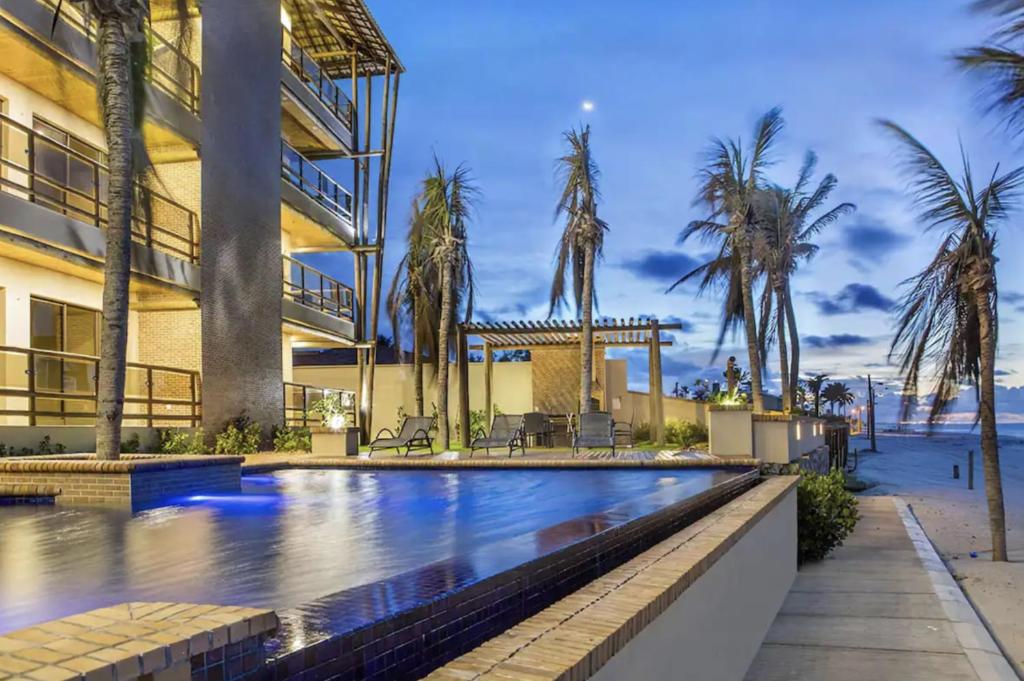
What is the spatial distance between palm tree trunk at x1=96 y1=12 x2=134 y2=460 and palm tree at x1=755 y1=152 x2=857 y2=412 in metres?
13.2

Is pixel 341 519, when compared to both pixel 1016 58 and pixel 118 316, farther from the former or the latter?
pixel 1016 58

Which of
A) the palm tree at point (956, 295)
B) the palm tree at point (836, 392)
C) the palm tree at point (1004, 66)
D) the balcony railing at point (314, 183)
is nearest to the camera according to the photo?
the palm tree at point (1004, 66)

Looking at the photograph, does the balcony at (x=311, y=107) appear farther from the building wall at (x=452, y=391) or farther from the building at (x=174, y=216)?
the building wall at (x=452, y=391)

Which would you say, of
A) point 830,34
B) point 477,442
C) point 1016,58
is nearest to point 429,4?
point 830,34

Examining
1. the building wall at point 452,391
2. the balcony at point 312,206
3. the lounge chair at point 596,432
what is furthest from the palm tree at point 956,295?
the building wall at point 452,391

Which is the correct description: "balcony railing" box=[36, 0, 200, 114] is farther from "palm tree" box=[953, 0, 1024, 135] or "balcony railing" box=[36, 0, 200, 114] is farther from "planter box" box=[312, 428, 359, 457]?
"palm tree" box=[953, 0, 1024, 135]

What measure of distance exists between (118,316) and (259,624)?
739 centimetres

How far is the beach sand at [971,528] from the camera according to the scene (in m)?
8.78

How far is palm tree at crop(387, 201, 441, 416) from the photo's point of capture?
21.4 metres

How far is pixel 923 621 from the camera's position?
7.52 meters

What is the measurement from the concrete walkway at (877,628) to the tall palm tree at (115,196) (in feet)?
21.5

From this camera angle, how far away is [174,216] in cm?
1484

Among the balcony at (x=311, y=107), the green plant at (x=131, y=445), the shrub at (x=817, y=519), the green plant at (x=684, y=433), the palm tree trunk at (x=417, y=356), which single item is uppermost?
the balcony at (x=311, y=107)

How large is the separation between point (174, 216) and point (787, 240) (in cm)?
1465
